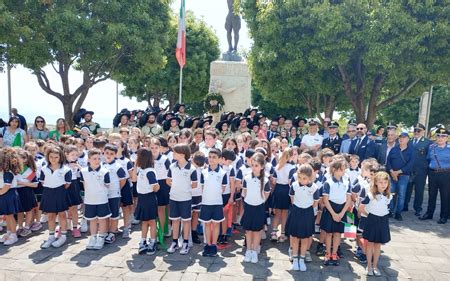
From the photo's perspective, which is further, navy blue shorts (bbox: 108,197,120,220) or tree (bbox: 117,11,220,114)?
tree (bbox: 117,11,220,114)

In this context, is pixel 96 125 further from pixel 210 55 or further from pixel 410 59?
pixel 210 55

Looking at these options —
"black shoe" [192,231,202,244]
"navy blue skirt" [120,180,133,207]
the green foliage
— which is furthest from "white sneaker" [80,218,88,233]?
the green foliage

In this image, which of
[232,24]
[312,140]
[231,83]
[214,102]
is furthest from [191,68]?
[312,140]

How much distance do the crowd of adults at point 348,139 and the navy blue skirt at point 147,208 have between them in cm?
171

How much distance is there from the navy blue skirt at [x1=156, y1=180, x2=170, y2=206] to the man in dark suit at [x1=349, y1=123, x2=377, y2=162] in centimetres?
423

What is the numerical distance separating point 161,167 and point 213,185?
3.30 feet

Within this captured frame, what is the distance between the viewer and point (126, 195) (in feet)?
19.4

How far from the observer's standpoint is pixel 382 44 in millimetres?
10617

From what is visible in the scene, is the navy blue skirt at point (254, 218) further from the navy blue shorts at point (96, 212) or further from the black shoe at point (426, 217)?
the black shoe at point (426, 217)

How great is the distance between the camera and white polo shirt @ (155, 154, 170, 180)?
5.70 metres

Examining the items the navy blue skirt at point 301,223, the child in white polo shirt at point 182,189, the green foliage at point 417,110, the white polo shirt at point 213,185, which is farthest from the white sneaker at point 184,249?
the green foliage at point 417,110

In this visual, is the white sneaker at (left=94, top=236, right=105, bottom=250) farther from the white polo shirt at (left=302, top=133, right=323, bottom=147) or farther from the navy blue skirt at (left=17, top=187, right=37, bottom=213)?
the white polo shirt at (left=302, top=133, right=323, bottom=147)

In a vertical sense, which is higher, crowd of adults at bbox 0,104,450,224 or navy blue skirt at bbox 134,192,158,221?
crowd of adults at bbox 0,104,450,224

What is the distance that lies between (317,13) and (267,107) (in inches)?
588
